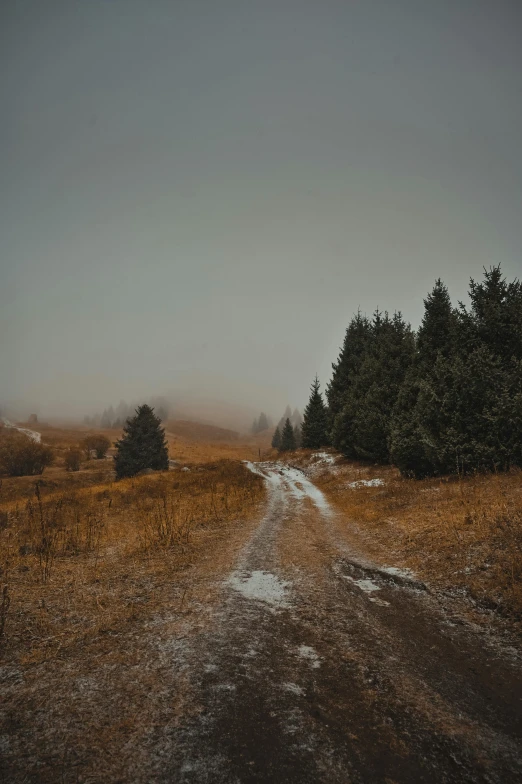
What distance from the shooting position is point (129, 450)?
1551 inches

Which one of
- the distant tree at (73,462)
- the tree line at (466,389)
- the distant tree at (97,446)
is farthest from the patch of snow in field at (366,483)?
the distant tree at (97,446)

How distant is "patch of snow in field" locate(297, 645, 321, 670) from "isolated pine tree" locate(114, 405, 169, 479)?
1439 inches

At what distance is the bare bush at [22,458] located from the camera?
155 ft

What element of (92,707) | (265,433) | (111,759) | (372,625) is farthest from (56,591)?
(265,433)

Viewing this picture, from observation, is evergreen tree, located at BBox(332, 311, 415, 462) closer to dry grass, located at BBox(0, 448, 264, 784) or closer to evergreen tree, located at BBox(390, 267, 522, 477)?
evergreen tree, located at BBox(390, 267, 522, 477)

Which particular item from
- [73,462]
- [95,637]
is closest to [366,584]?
[95,637]

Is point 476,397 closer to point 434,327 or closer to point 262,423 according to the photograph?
point 434,327

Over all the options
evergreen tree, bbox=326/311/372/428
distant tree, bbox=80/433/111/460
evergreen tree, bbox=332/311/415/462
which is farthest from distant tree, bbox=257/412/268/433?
evergreen tree, bbox=332/311/415/462

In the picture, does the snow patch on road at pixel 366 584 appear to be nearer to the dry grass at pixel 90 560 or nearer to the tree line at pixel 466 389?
the dry grass at pixel 90 560

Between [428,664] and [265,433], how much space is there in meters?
170

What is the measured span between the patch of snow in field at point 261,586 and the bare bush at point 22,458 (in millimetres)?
51006

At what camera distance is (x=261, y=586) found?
7008 mm

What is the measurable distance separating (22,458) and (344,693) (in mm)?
55824

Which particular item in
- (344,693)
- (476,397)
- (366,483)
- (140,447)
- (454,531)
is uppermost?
(476,397)
